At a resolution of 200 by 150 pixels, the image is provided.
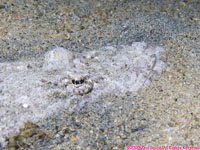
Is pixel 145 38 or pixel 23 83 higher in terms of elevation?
pixel 145 38

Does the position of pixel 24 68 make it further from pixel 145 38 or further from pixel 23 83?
pixel 145 38

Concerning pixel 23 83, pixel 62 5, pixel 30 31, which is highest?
pixel 62 5

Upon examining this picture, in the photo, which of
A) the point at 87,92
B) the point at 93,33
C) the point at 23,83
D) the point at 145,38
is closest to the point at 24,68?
the point at 23,83

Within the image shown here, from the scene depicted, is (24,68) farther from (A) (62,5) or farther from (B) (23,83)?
(A) (62,5)

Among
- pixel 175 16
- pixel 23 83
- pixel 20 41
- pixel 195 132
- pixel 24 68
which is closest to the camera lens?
pixel 195 132

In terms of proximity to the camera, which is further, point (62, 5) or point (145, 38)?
point (62, 5)

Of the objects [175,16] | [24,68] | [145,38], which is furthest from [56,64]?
[175,16]

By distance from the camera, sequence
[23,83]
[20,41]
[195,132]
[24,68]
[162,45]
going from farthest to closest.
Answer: [20,41] → [162,45] → [24,68] → [23,83] → [195,132]
